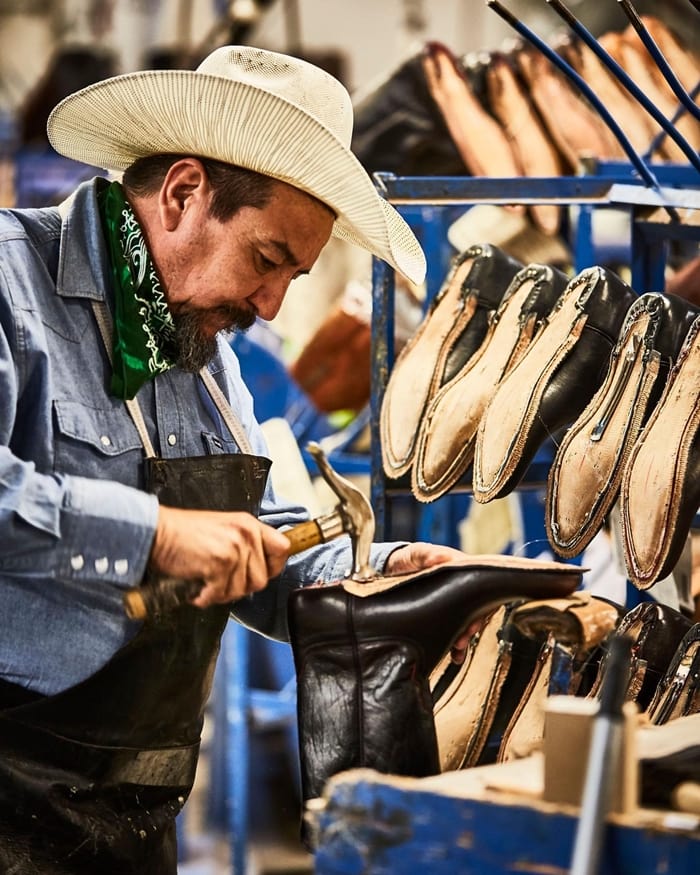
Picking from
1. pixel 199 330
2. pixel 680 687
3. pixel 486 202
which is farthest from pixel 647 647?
pixel 486 202

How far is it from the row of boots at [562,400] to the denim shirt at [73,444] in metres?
0.30

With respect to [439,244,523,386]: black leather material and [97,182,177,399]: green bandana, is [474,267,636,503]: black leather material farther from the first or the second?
[97,182,177,399]: green bandana

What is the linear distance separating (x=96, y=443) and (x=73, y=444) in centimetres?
4

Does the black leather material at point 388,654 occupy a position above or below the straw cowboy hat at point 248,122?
below

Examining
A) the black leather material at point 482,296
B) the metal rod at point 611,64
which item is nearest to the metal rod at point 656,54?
the metal rod at point 611,64

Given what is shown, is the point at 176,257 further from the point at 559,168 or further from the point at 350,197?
the point at 559,168

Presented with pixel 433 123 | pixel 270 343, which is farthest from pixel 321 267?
pixel 433 123

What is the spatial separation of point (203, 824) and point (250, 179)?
13.4 feet

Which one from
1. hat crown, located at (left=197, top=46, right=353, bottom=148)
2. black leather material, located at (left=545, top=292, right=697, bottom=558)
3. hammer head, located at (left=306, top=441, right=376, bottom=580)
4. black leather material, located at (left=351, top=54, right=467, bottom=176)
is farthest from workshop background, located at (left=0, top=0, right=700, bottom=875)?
hat crown, located at (left=197, top=46, right=353, bottom=148)

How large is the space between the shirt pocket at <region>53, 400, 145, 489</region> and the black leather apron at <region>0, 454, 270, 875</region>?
0.05 m

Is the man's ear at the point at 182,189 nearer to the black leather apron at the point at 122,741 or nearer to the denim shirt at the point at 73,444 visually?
the denim shirt at the point at 73,444

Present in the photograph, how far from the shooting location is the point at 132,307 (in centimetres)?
236

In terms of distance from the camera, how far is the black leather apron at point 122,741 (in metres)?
2.35

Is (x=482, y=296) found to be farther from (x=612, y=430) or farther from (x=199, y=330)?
(x=199, y=330)
